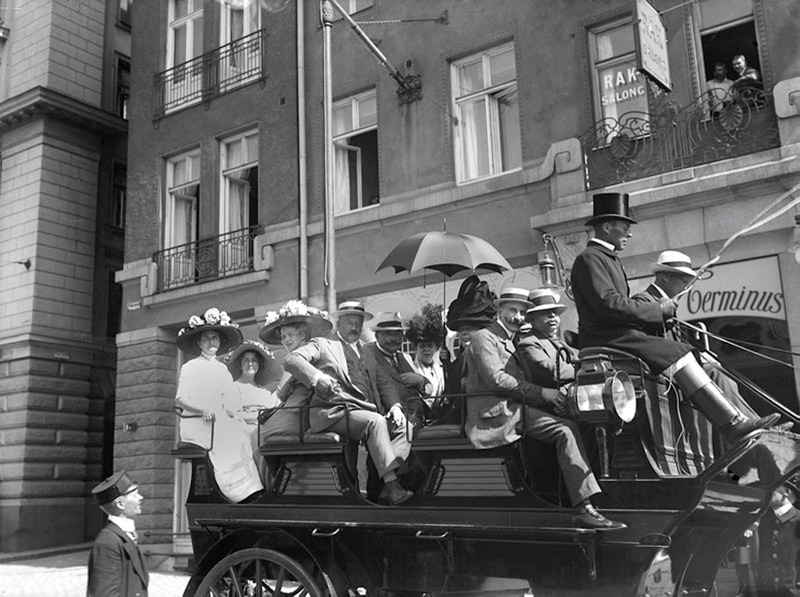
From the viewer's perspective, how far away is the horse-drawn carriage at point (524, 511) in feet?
14.9

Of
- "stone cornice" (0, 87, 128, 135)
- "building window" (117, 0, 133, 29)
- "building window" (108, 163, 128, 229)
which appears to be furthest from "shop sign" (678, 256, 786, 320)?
"building window" (117, 0, 133, 29)

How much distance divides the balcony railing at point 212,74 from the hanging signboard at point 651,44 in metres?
7.53

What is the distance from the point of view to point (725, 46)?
11.2m

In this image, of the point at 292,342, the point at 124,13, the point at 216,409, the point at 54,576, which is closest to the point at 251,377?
the point at 216,409

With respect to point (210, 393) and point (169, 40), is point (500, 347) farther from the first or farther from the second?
point (169, 40)

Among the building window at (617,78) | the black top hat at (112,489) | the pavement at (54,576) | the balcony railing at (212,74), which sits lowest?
the pavement at (54,576)

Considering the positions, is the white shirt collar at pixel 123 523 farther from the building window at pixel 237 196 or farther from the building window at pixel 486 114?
the building window at pixel 237 196

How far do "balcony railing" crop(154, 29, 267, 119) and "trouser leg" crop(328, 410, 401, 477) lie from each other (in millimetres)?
11275

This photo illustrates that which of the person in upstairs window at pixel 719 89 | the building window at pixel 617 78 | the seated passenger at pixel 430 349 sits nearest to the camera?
the seated passenger at pixel 430 349

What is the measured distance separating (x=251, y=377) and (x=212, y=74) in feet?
35.6

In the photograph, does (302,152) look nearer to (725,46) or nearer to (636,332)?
(725,46)

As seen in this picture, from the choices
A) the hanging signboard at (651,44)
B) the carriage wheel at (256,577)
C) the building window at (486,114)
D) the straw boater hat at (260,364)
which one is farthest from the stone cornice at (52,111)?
the carriage wheel at (256,577)

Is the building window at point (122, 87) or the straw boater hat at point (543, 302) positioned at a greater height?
the building window at point (122, 87)

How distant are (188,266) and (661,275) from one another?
12.3 metres
